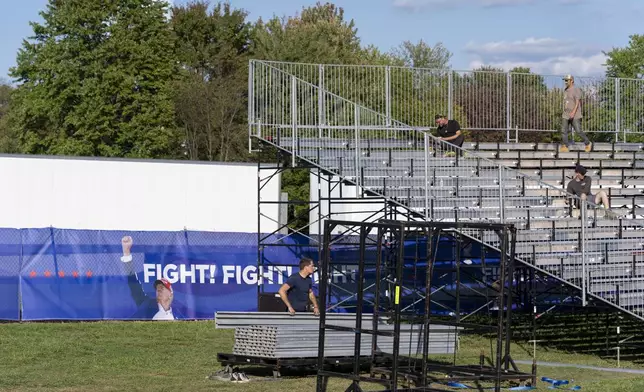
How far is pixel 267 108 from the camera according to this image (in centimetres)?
2748

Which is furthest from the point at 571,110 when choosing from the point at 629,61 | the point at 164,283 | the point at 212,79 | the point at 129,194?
the point at 212,79

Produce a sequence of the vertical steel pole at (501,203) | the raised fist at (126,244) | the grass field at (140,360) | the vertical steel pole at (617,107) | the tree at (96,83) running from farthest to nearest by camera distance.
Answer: the tree at (96,83) → the vertical steel pole at (617,107) → the raised fist at (126,244) → the vertical steel pole at (501,203) → the grass field at (140,360)

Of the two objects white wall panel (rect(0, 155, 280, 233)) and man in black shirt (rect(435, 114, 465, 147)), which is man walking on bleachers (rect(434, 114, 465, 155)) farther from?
white wall panel (rect(0, 155, 280, 233))

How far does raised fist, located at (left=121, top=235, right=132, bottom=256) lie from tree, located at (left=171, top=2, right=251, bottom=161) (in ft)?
124

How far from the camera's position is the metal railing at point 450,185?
2217 centimetres

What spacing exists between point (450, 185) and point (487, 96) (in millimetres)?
6614

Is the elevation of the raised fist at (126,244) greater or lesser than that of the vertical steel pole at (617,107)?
lesser

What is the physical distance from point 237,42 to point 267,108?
5502 cm

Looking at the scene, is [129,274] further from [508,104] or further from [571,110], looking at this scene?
[571,110]

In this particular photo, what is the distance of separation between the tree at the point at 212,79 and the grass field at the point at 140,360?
41769 mm

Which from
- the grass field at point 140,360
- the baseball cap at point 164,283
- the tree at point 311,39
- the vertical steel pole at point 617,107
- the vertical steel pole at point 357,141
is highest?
the tree at point 311,39

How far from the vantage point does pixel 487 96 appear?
31125mm

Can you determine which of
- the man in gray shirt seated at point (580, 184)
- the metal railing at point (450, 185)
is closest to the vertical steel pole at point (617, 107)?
the metal railing at point (450, 185)

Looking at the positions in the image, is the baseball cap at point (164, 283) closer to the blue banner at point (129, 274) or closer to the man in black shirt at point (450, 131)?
the blue banner at point (129, 274)
